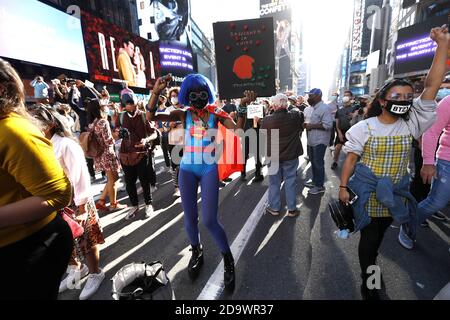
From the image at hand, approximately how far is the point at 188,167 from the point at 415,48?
119 feet

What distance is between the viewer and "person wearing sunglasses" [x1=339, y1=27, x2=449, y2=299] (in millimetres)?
2072

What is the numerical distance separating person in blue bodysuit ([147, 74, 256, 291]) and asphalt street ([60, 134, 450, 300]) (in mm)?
360

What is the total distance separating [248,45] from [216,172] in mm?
2180

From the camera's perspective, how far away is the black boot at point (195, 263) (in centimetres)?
280

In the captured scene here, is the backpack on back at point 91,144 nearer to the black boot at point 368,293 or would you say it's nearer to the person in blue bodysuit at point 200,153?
the person in blue bodysuit at point 200,153

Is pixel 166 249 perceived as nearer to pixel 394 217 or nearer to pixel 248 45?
pixel 394 217

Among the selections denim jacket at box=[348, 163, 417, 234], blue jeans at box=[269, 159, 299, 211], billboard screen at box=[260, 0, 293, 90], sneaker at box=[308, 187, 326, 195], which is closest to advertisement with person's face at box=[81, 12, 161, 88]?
blue jeans at box=[269, 159, 299, 211]

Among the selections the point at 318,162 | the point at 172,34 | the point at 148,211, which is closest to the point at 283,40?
the point at 172,34

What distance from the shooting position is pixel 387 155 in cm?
218

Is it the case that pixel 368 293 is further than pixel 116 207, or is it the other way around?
pixel 116 207

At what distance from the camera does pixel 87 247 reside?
→ 270 centimetres

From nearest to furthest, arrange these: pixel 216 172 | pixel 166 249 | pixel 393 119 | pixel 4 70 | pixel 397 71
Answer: pixel 4 70 < pixel 393 119 < pixel 216 172 < pixel 166 249 < pixel 397 71

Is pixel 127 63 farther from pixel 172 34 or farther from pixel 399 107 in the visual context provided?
pixel 399 107
